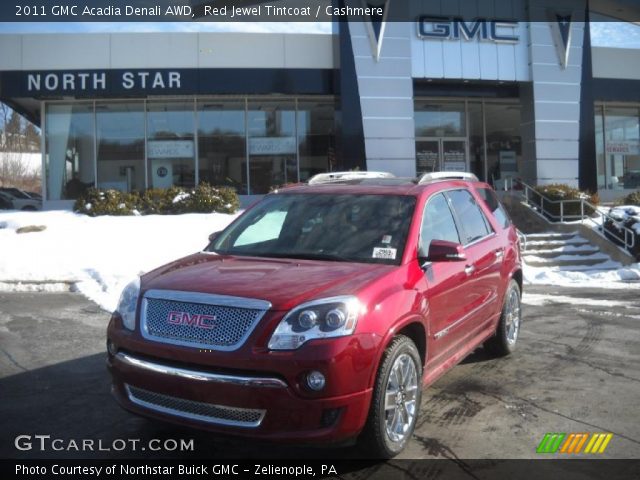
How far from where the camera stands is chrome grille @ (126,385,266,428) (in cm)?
320

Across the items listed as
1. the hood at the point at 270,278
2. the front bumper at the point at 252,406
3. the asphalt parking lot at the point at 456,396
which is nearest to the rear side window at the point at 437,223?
the hood at the point at 270,278

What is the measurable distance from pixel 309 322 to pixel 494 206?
12.2 feet

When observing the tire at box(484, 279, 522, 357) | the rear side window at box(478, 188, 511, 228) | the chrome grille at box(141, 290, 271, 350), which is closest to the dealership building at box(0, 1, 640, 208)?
the rear side window at box(478, 188, 511, 228)

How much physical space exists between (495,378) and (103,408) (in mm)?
3293

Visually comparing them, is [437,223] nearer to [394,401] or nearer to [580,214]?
[394,401]

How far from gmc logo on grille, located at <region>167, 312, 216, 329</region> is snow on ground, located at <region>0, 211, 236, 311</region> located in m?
5.13

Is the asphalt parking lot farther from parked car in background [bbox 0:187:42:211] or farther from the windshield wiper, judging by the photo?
parked car in background [bbox 0:187:42:211]

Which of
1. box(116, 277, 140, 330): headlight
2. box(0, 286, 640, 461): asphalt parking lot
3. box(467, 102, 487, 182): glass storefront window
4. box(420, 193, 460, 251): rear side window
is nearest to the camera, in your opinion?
box(116, 277, 140, 330): headlight

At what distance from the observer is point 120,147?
65.3ft

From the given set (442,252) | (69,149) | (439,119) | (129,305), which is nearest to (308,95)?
(439,119)

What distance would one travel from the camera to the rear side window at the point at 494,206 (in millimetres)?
6152

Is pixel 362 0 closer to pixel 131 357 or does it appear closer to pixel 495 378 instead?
pixel 495 378

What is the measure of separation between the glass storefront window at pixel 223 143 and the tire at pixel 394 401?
54.6ft

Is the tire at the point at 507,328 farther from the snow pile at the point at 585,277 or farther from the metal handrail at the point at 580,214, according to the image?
the metal handrail at the point at 580,214
